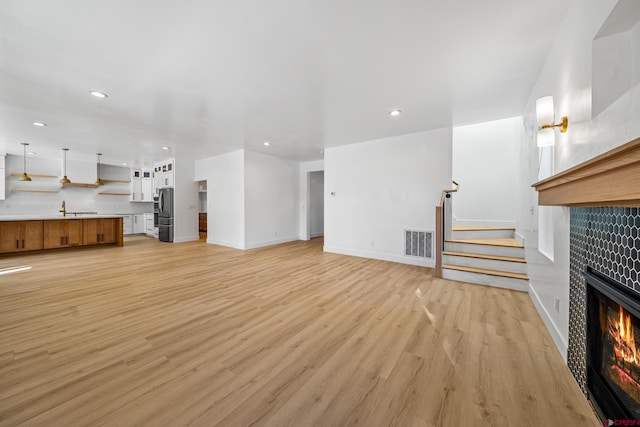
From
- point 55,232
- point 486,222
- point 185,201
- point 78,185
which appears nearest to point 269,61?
point 486,222

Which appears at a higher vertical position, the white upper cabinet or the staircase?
the white upper cabinet

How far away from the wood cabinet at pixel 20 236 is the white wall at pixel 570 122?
943 centimetres

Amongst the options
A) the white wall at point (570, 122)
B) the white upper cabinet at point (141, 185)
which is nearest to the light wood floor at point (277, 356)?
the white wall at point (570, 122)

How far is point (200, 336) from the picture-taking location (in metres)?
2.15

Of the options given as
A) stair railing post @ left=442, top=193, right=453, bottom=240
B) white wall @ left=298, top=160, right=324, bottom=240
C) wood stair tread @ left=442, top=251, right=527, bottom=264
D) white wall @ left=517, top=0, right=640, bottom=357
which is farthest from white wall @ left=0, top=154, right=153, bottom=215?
white wall @ left=517, top=0, right=640, bottom=357

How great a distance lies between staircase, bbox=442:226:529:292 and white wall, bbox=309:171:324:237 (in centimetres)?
478

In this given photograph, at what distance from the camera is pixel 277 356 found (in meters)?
1.87

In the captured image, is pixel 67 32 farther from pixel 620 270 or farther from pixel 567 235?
pixel 567 235

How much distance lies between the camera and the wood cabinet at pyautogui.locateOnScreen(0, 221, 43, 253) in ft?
17.3

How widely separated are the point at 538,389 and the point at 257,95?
3911 mm

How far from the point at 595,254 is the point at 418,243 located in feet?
10.8

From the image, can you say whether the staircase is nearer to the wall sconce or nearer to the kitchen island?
the wall sconce

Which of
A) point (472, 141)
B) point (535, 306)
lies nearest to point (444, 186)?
point (472, 141)

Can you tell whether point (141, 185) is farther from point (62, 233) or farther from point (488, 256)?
point (488, 256)
